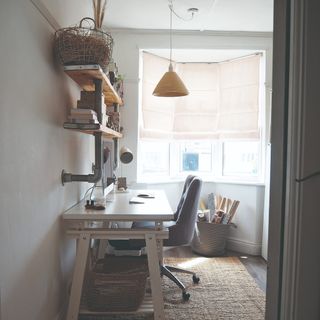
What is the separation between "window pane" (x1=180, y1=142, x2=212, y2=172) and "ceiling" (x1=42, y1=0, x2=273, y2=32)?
1429mm

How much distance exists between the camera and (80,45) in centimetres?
162

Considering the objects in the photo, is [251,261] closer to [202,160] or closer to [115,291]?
[202,160]

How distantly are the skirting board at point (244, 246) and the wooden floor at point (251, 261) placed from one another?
0.07 m

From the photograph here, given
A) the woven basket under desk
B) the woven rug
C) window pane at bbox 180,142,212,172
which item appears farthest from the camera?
window pane at bbox 180,142,212,172

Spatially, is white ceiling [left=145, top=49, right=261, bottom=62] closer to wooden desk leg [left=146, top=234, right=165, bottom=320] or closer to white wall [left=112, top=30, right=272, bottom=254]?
white wall [left=112, top=30, right=272, bottom=254]

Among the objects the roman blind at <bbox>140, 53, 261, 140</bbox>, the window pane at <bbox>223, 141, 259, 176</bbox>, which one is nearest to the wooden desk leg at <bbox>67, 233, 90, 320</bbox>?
the roman blind at <bbox>140, 53, 261, 140</bbox>

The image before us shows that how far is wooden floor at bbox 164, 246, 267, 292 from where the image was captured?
2.74 m

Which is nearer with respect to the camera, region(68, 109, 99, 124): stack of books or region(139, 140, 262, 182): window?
region(68, 109, 99, 124): stack of books

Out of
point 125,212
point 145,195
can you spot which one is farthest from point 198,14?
point 125,212

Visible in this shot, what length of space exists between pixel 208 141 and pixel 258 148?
65 centimetres

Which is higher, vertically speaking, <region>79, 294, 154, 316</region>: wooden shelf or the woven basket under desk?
the woven basket under desk

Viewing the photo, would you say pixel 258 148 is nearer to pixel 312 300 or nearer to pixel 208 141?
pixel 208 141

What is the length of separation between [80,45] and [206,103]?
2.36m

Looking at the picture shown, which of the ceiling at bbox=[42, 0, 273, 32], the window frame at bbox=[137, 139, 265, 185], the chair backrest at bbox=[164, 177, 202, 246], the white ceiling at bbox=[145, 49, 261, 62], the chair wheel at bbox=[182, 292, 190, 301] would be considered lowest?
the chair wheel at bbox=[182, 292, 190, 301]
